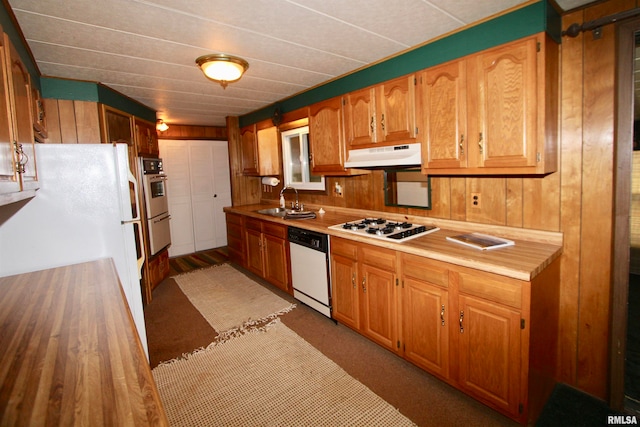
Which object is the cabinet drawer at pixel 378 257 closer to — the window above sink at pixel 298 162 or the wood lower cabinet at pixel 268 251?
the wood lower cabinet at pixel 268 251

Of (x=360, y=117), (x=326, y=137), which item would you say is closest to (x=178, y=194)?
(x=326, y=137)

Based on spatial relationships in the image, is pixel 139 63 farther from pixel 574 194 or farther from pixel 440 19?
pixel 574 194

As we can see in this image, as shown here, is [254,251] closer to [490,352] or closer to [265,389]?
[265,389]

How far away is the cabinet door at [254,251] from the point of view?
3954mm

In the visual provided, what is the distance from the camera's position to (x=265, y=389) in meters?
2.11

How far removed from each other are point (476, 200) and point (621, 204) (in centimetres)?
77

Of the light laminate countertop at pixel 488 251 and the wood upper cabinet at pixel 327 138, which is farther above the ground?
the wood upper cabinet at pixel 327 138

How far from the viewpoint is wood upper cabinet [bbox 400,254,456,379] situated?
6.29 feet

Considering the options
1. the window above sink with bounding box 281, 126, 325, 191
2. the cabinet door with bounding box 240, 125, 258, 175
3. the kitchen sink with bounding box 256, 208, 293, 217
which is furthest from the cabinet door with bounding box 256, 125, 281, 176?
the kitchen sink with bounding box 256, 208, 293, 217

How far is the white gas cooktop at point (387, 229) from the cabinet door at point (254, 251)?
1467mm

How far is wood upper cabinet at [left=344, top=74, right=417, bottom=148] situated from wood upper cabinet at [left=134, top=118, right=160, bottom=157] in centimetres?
253

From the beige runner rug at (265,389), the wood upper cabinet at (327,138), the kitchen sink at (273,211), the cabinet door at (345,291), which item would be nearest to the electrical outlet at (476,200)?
the cabinet door at (345,291)

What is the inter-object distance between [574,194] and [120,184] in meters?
2.87

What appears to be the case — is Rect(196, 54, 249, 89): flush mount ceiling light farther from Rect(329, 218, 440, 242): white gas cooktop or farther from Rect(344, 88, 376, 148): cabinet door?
Rect(329, 218, 440, 242): white gas cooktop
